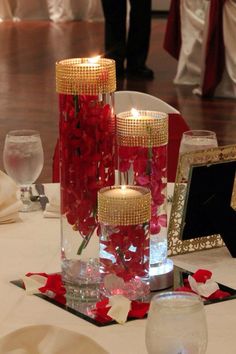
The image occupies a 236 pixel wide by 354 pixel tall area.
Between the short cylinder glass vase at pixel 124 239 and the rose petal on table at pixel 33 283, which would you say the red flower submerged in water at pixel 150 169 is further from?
the rose petal on table at pixel 33 283

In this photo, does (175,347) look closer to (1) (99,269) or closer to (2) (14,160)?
(1) (99,269)

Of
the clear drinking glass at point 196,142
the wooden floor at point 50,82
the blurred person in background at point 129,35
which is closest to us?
the clear drinking glass at point 196,142

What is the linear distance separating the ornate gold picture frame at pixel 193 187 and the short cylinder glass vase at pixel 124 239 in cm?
27

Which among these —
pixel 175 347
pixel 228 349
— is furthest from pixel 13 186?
pixel 175 347

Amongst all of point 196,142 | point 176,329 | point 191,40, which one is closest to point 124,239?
point 176,329

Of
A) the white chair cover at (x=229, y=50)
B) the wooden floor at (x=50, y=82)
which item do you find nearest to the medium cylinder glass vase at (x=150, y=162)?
the wooden floor at (x=50, y=82)

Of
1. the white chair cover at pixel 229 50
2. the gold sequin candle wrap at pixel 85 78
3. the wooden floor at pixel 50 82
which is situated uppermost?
the gold sequin candle wrap at pixel 85 78

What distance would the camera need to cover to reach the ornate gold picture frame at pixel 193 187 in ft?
5.97

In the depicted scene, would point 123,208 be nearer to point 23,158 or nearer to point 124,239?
point 124,239

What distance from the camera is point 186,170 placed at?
1821 millimetres

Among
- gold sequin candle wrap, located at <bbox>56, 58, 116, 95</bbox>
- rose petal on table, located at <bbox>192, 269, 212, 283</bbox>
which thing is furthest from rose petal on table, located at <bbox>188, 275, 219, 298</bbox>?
gold sequin candle wrap, located at <bbox>56, 58, 116, 95</bbox>

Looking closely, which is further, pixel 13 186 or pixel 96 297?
pixel 13 186

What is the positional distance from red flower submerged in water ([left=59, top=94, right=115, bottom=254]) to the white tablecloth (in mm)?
140

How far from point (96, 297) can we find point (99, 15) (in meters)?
9.86
